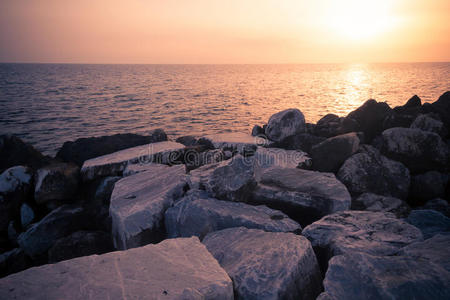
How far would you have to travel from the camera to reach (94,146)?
5.55 metres

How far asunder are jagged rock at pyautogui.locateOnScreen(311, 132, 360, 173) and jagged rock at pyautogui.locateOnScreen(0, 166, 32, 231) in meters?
5.12

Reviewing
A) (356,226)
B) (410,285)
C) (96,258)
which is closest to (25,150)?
(96,258)

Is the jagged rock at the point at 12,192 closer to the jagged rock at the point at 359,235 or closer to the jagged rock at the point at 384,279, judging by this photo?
the jagged rock at the point at 359,235

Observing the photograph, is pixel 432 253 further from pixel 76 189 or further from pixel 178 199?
pixel 76 189

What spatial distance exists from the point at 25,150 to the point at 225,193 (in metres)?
5.09

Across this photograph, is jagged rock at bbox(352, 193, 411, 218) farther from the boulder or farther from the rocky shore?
the boulder

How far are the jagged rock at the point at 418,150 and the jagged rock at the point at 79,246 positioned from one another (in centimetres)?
500

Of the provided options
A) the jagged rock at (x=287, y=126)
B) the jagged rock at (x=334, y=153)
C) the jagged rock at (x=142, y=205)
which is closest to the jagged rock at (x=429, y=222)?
the jagged rock at (x=334, y=153)

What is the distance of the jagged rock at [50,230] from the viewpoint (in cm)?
371

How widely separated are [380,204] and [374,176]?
0.67 meters

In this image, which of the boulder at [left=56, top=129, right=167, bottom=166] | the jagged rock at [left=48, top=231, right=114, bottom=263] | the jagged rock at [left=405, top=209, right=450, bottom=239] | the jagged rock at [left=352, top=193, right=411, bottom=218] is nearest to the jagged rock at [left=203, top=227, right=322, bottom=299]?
the jagged rock at [left=405, top=209, right=450, bottom=239]

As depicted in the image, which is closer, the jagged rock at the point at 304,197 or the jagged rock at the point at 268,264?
the jagged rock at the point at 268,264

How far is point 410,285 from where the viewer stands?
4.82 ft

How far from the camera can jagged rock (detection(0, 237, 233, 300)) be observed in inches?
62.9
